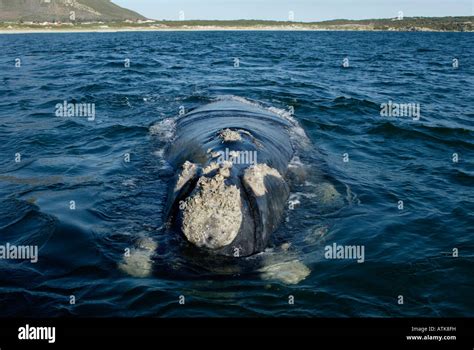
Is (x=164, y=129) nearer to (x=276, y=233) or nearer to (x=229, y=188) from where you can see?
(x=276, y=233)

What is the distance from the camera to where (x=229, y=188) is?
810 centimetres

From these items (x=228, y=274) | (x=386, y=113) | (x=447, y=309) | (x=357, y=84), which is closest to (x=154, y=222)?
(x=228, y=274)

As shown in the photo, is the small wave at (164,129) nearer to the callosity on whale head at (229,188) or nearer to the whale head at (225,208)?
the callosity on whale head at (229,188)

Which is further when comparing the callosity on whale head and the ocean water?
the callosity on whale head

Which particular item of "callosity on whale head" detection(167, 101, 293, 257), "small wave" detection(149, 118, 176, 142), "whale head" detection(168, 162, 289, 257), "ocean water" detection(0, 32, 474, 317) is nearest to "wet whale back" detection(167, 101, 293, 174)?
"callosity on whale head" detection(167, 101, 293, 257)

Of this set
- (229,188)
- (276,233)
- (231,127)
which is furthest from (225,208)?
(231,127)

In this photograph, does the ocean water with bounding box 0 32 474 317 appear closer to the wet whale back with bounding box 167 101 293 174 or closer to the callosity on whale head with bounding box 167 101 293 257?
the callosity on whale head with bounding box 167 101 293 257

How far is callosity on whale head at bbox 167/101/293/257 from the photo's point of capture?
7781 millimetres

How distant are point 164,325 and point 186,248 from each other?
156cm

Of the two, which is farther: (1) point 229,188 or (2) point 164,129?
A: (2) point 164,129

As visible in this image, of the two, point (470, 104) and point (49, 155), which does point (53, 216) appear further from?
point (470, 104)

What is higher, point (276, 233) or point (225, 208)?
point (225, 208)

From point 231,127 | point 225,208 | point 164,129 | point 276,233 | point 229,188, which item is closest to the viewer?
point 225,208

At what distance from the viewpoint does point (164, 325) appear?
6.67 m
